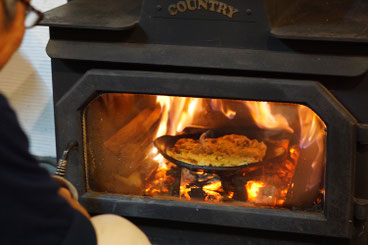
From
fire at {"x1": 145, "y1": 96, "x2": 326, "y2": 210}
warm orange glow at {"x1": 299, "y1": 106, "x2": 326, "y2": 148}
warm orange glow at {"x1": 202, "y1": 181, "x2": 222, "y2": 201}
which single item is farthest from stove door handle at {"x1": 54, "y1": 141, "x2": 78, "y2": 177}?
warm orange glow at {"x1": 299, "y1": 106, "x2": 326, "y2": 148}

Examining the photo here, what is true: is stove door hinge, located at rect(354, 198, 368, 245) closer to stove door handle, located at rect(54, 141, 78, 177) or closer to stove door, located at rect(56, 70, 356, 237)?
stove door, located at rect(56, 70, 356, 237)

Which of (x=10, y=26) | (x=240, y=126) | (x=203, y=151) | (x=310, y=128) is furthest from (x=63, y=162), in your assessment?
(x=10, y=26)

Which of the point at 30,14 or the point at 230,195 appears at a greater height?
the point at 30,14

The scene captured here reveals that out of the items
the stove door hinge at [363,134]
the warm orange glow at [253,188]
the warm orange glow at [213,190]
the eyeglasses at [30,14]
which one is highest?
the eyeglasses at [30,14]

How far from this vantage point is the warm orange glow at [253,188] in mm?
1441

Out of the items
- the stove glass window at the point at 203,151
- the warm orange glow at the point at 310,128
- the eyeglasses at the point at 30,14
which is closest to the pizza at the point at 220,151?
the stove glass window at the point at 203,151

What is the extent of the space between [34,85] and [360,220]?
41.7 inches

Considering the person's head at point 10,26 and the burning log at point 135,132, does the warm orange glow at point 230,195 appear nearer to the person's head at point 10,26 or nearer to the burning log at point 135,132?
the burning log at point 135,132

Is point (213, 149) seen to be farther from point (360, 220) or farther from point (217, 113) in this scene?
point (360, 220)

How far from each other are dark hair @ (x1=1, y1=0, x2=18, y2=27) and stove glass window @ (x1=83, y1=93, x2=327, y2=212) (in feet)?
2.28

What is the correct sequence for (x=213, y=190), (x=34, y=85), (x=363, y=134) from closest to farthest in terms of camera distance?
(x=363, y=134)
(x=213, y=190)
(x=34, y=85)

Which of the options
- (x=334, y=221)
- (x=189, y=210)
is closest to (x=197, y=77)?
(x=189, y=210)

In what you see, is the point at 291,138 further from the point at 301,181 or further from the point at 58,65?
the point at 58,65

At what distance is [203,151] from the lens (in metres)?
1.50
